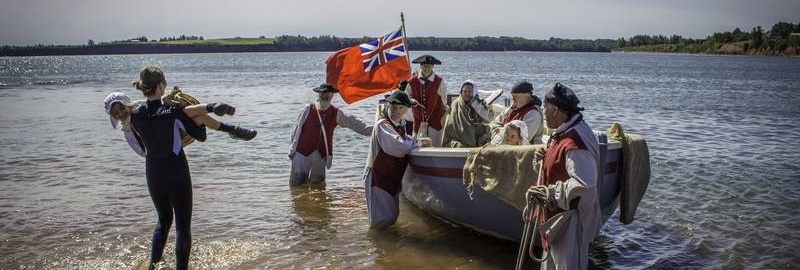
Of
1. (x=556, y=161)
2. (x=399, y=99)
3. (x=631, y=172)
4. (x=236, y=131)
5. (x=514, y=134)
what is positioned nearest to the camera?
(x=556, y=161)

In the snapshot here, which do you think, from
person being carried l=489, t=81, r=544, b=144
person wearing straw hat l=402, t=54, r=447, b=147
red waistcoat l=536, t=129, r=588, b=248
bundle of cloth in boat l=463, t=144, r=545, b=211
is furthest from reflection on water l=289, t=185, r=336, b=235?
red waistcoat l=536, t=129, r=588, b=248

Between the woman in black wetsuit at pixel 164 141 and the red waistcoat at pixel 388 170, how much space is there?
261cm

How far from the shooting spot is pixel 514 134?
7086 mm

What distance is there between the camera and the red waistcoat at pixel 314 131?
32.8 feet

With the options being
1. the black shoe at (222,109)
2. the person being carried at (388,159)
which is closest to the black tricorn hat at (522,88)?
the person being carried at (388,159)

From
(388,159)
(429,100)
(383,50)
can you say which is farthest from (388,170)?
(383,50)

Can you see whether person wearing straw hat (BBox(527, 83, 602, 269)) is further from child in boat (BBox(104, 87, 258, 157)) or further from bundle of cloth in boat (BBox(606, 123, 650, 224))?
child in boat (BBox(104, 87, 258, 157))

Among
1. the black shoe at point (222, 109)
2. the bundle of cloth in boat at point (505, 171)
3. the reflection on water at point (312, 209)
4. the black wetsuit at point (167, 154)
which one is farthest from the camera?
the reflection on water at point (312, 209)

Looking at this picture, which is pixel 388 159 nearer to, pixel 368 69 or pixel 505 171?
pixel 505 171

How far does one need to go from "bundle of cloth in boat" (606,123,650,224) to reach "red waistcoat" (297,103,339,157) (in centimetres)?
458

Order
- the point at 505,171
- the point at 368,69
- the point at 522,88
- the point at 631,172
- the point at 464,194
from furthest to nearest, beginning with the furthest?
the point at 368,69 < the point at 464,194 < the point at 522,88 < the point at 631,172 < the point at 505,171

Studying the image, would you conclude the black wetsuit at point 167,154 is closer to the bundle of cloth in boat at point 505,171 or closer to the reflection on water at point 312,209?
the reflection on water at point 312,209

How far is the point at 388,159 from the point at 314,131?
2.70 m

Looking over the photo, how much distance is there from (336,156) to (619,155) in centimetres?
921
